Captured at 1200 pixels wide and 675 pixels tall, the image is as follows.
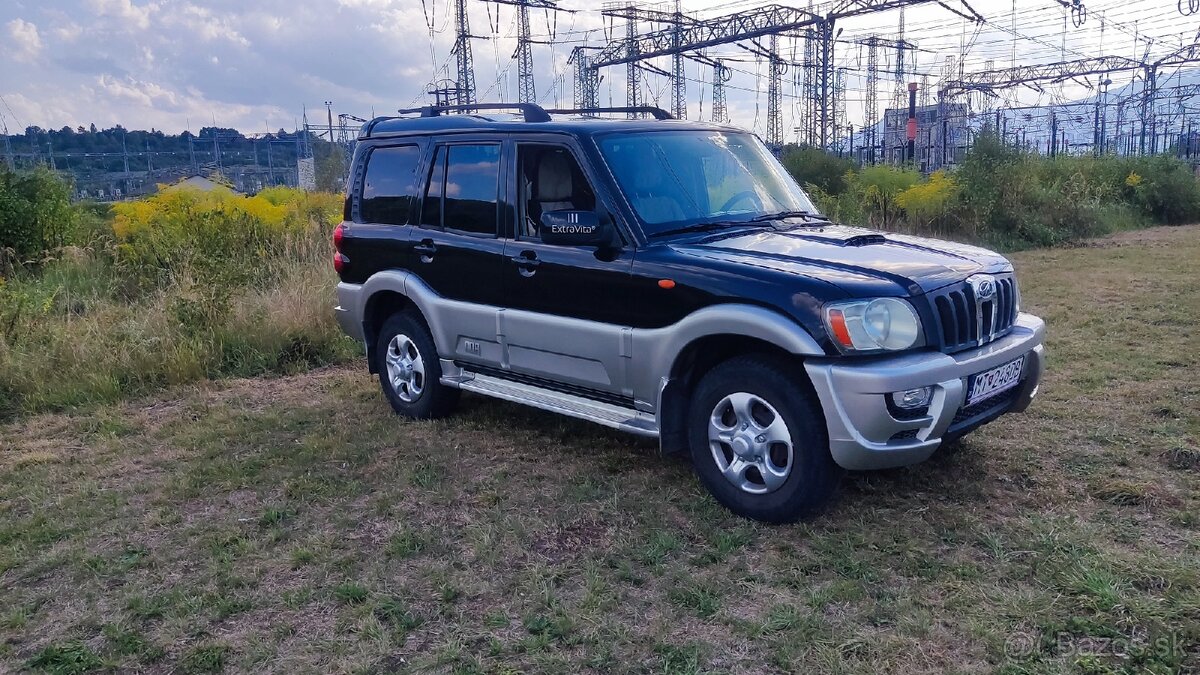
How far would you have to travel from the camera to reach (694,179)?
4945mm

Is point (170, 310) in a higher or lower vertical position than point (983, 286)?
lower

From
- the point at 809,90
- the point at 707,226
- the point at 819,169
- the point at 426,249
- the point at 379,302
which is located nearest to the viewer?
the point at 707,226

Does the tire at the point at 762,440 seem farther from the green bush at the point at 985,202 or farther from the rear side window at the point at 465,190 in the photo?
the green bush at the point at 985,202

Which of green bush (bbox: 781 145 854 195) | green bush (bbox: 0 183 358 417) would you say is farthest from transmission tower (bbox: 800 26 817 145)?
green bush (bbox: 0 183 358 417)

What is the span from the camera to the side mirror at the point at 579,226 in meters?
4.44

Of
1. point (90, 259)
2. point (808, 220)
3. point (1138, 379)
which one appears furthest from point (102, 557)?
point (90, 259)

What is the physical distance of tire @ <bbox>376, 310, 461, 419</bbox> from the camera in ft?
18.9

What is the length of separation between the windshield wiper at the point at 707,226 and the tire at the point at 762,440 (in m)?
0.81

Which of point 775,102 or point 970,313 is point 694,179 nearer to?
point 970,313

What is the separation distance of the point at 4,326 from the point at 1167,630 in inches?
345

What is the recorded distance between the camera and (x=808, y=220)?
16.9 ft

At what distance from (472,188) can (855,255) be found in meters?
2.32

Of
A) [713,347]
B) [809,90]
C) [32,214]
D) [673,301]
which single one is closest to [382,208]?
[673,301]

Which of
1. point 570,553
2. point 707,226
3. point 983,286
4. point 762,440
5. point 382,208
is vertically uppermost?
point 382,208
